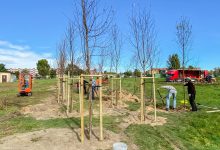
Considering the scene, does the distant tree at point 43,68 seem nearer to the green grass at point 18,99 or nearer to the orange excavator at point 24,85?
the green grass at point 18,99

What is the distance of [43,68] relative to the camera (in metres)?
94.9

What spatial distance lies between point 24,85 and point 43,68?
7895 centimetres

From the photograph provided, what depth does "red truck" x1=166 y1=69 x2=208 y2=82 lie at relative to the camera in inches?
1603

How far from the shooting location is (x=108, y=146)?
5656 millimetres

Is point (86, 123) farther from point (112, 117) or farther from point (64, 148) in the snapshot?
point (64, 148)

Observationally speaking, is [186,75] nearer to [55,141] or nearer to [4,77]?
[55,141]

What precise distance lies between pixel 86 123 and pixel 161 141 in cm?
274

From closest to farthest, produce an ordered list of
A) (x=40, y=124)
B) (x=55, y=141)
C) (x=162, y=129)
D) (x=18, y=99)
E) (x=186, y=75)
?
(x=55, y=141), (x=162, y=129), (x=40, y=124), (x=18, y=99), (x=186, y=75)

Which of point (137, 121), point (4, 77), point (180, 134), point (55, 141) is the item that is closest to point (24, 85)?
point (137, 121)

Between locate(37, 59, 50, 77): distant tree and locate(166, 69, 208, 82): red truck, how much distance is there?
207ft

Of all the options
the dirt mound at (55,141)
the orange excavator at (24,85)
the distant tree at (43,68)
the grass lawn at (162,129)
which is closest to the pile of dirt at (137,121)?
the grass lawn at (162,129)

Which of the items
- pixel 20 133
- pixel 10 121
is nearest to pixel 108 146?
pixel 20 133

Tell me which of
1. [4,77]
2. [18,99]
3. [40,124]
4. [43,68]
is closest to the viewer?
[40,124]

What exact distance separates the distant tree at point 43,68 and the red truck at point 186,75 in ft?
207
